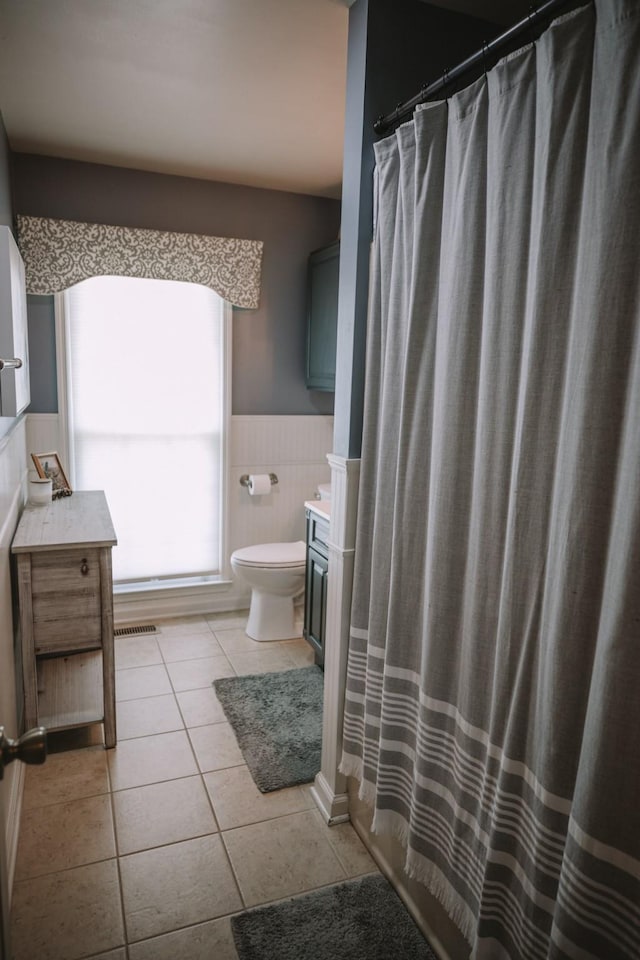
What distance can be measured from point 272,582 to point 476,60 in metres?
2.56

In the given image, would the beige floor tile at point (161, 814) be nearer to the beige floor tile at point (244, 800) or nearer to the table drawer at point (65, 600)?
the beige floor tile at point (244, 800)

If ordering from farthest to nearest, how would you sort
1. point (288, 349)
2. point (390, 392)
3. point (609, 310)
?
point (288, 349) < point (390, 392) < point (609, 310)

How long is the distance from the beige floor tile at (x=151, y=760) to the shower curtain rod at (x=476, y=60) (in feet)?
7.47

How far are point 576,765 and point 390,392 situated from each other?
98 cm

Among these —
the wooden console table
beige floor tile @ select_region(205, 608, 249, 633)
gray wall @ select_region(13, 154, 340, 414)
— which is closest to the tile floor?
the wooden console table

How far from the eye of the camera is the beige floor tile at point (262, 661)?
10.5 feet

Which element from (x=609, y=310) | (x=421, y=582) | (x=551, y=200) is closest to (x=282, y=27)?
(x=551, y=200)

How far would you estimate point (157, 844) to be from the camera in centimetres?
203

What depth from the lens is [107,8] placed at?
74.2 inches

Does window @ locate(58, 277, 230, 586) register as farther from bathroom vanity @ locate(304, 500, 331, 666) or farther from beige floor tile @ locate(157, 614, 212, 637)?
bathroom vanity @ locate(304, 500, 331, 666)

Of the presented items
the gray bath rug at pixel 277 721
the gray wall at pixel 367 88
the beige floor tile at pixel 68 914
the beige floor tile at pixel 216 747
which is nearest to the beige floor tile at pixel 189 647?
the gray bath rug at pixel 277 721

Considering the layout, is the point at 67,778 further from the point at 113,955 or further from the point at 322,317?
the point at 322,317

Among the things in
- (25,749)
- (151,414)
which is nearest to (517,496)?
(25,749)

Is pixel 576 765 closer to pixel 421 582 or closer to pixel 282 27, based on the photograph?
pixel 421 582
